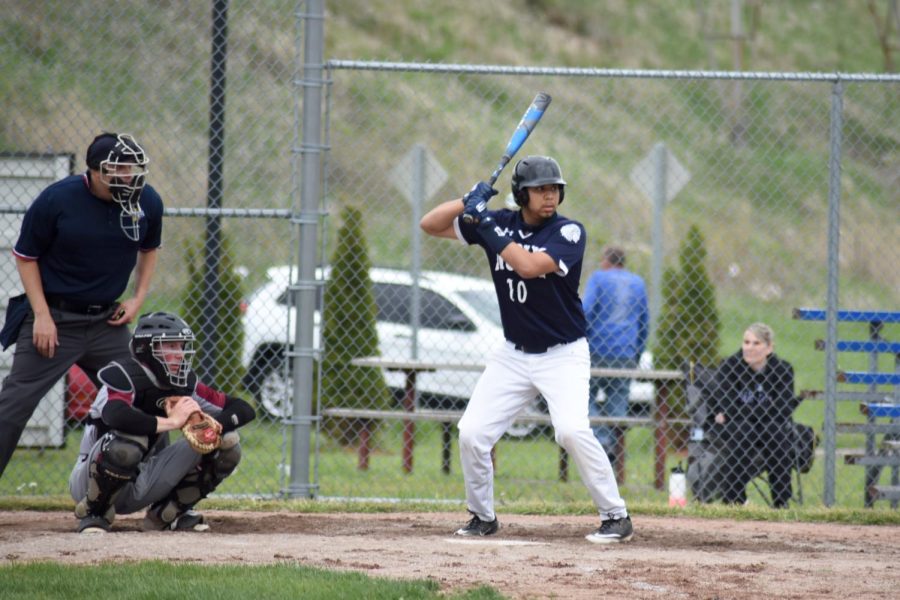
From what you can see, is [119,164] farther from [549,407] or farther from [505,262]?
[549,407]

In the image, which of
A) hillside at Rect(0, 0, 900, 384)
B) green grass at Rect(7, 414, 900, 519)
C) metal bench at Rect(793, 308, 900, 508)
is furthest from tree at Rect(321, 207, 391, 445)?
metal bench at Rect(793, 308, 900, 508)

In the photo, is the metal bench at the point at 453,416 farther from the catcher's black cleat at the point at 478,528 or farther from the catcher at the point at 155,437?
the catcher at the point at 155,437

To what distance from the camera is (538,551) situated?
653 centimetres

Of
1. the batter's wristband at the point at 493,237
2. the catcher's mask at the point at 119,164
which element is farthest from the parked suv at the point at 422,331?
the batter's wristband at the point at 493,237

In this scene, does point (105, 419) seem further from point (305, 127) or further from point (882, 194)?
point (882, 194)

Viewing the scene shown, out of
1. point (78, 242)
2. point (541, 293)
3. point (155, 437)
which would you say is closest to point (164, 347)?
point (155, 437)

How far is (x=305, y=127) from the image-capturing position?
27.5 feet

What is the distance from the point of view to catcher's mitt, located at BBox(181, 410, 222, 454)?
21.4ft

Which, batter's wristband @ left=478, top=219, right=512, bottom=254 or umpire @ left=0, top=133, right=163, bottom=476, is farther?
umpire @ left=0, top=133, right=163, bottom=476

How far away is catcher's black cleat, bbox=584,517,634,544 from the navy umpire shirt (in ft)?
9.36

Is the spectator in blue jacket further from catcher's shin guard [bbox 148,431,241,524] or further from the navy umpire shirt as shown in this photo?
the navy umpire shirt

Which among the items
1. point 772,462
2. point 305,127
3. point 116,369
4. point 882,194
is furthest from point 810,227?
point 116,369

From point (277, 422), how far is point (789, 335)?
1005cm

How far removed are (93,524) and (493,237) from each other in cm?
252
